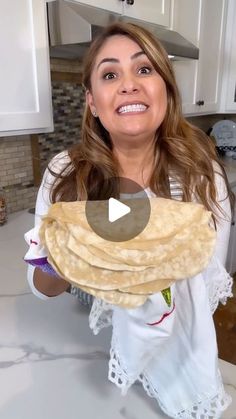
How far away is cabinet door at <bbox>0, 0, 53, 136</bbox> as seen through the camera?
3.53 ft

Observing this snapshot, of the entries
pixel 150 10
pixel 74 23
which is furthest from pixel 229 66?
pixel 74 23

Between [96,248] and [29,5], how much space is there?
42.5 inches

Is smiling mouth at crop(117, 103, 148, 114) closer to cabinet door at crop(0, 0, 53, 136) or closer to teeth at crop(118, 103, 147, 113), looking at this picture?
teeth at crop(118, 103, 147, 113)

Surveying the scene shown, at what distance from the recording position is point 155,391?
1.76ft

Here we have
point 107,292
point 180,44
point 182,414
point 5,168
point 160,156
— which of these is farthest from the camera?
point 180,44

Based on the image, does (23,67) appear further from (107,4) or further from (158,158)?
(158,158)

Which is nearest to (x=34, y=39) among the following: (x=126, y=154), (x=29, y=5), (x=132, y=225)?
(x=29, y=5)

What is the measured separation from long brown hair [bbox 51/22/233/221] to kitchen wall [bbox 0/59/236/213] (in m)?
A: 0.77

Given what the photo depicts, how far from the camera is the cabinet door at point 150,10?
4.87ft

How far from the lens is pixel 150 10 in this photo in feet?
5.26

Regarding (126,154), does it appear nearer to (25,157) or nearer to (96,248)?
(96,248)

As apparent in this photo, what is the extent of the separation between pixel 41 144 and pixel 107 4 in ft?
2.31

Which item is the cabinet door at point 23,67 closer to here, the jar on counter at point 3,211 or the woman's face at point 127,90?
the jar on counter at point 3,211

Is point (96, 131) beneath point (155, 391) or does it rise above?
above
